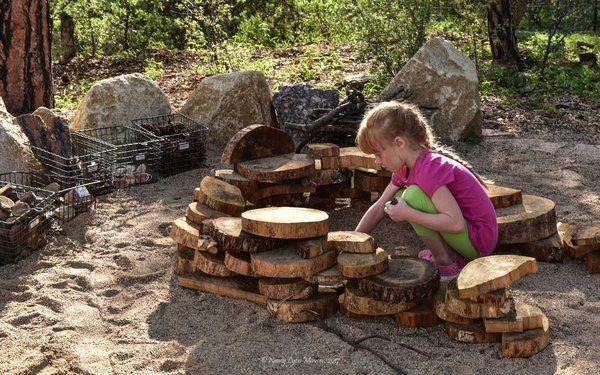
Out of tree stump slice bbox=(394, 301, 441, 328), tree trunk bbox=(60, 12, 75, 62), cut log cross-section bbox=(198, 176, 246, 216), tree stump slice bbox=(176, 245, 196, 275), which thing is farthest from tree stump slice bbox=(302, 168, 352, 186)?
tree trunk bbox=(60, 12, 75, 62)

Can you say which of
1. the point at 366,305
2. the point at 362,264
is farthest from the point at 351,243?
the point at 366,305

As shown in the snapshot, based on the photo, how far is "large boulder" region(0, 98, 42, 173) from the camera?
6104mm

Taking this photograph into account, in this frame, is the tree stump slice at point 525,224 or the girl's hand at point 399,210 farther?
the tree stump slice at point 525,224

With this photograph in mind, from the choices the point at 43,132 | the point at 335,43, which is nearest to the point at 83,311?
the point at 43,132

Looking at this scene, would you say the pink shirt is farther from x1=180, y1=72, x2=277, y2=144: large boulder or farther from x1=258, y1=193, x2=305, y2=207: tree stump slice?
x1=180, y1=72, x2=277, y2=144: large boulder

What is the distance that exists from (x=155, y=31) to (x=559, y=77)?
699 cm

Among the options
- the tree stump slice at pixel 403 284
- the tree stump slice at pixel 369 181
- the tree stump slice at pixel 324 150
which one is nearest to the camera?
the tree stump slice at pixel 403 284

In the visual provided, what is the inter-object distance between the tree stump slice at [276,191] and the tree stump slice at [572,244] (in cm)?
171

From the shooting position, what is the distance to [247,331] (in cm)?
409

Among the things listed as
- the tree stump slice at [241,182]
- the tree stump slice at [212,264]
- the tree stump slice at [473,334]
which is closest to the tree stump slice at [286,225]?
the tree stump slice at [212,264]

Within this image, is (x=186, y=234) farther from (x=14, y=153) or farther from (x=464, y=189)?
(x=14, y=153)

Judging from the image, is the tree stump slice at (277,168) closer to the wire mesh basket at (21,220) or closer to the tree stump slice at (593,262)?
the wire mesh basket at (21,220)

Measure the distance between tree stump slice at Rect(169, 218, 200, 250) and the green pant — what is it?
4.01 ft

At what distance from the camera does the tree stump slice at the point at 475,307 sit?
12.3 ft
